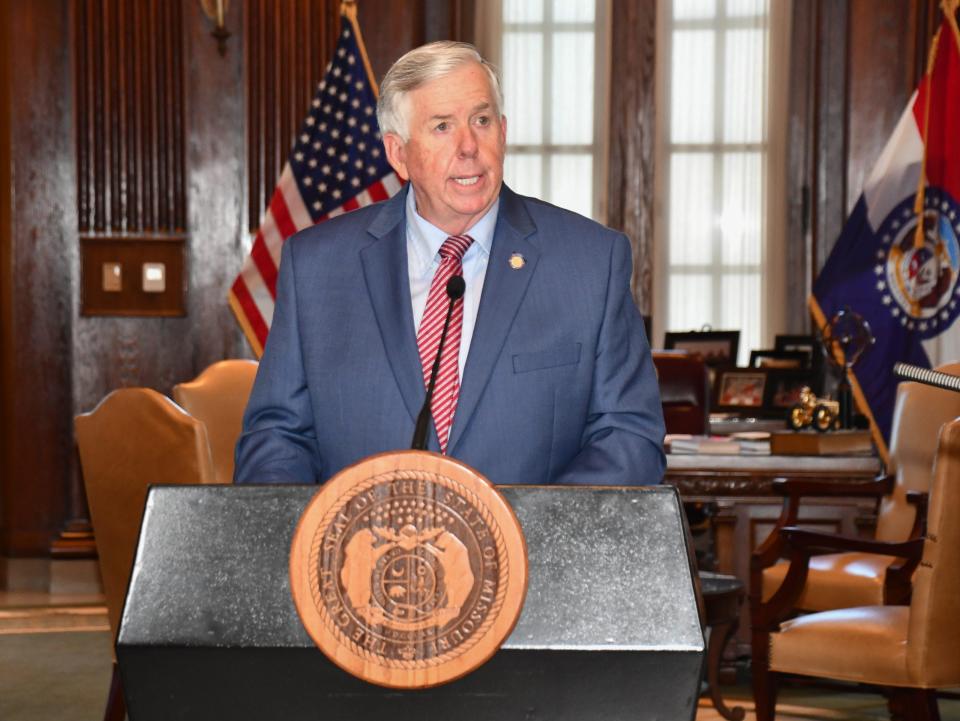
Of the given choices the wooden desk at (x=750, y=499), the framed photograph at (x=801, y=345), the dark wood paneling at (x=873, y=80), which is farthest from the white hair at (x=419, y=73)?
the dark wood paneling at (x=873, y=80)

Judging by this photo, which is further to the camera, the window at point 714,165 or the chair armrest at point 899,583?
the window at point 714,165

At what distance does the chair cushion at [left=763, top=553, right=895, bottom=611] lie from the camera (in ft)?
15.0

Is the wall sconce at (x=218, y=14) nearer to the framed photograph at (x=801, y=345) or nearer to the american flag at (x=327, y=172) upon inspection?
the american flag at (x=327, y=172)

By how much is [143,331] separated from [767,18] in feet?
12.3

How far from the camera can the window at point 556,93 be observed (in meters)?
7.61

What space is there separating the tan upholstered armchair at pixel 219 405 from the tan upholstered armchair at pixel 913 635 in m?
1.76

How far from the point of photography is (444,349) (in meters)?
1.83

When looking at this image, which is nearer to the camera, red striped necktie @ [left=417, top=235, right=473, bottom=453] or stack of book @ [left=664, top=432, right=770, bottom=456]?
red striped necktie @ [left=417, top=235, right=473, bottom=453]

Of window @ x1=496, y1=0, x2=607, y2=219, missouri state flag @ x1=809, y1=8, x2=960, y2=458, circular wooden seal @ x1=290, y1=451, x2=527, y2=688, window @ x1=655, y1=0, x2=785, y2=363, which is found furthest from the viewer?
window @ x1=496, y1=0, x2=607, y2=219

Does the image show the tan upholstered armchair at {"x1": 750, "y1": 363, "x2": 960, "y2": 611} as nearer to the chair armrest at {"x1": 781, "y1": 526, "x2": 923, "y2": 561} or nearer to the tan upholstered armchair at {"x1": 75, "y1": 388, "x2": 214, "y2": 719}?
the chair armrest at {"x1": 781, "y1": 526, "x2": 923, "y2": 561}

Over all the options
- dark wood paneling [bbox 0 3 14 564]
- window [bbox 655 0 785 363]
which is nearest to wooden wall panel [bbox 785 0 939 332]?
window [bbox 655 0 785 363]

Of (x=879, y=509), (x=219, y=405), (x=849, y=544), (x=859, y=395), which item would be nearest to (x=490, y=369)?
(x=849, y=544)

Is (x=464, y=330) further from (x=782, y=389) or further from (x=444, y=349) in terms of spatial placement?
(x=782, y=389)

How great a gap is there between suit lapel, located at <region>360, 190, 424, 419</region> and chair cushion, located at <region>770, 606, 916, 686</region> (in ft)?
7.09
